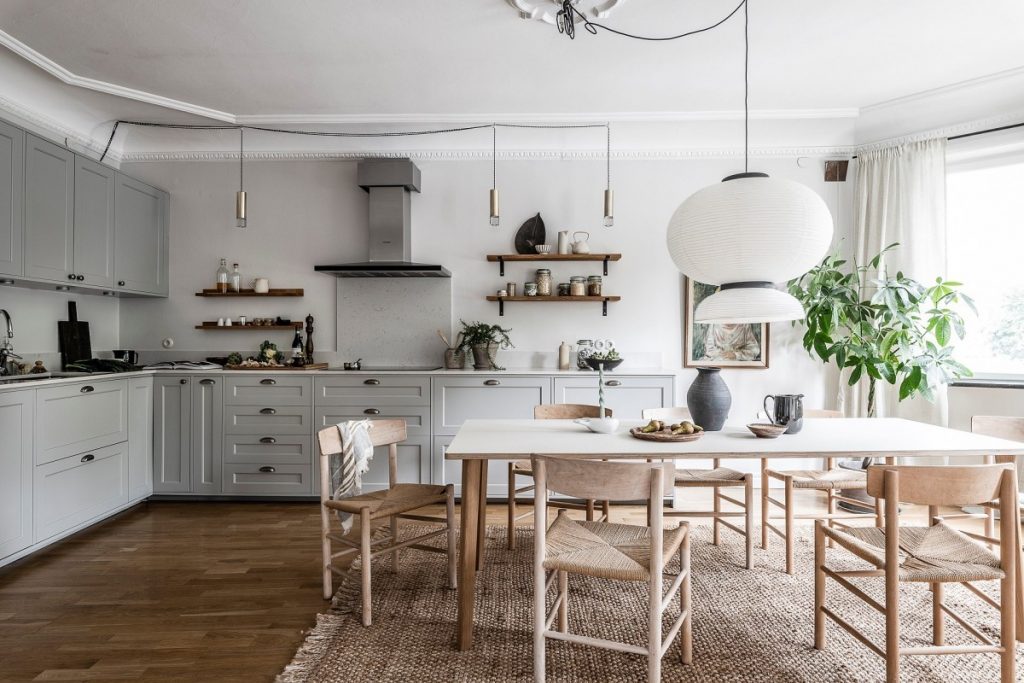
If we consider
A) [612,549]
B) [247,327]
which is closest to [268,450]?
[247,327]

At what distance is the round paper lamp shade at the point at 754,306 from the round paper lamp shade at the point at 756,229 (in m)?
0.05

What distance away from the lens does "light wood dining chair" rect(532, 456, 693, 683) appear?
1.79 metres

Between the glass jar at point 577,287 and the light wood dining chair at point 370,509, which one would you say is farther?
the glass jar at point 577,287

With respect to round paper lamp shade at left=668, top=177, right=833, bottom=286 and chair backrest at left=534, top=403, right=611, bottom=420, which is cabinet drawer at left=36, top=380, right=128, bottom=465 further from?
round paper lamp shade at left=668, top=177, right=833, bottom=286

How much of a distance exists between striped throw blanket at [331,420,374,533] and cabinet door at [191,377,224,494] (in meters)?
1.92

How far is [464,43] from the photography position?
3273 millimetres

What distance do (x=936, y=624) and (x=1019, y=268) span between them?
123 inches

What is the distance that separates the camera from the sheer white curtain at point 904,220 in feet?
13.4

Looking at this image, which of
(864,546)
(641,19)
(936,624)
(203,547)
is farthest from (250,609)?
(641,19)

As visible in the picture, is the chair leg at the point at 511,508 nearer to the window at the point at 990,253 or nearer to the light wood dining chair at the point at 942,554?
the light wood dining chair at the point at 942,554

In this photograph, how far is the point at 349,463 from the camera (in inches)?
107

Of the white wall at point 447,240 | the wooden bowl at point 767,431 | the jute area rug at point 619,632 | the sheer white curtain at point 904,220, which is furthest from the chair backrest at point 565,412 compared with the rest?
the sheer white curtain at point 904,220

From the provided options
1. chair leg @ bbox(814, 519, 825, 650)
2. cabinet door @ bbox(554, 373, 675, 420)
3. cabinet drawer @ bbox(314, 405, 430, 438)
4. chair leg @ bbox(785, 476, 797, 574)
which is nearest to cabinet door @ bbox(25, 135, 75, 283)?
cabinet drawer @ bbox(314, 405, 430, 438)

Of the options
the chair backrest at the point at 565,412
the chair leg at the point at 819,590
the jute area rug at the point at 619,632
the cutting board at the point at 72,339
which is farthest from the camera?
the cutting board at the point at 72,339
